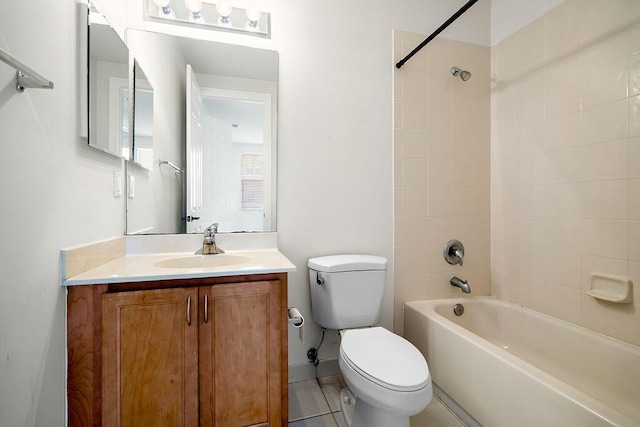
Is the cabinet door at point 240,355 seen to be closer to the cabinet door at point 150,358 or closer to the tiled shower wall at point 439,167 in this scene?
the cabinet door at point 150,358

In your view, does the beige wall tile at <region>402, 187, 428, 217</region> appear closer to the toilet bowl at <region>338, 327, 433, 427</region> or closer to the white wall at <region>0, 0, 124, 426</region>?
the toilet bowl at <region>338, 327, 433, 427</region>

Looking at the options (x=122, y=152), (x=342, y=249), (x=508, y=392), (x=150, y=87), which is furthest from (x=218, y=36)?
(x=508, y=392)

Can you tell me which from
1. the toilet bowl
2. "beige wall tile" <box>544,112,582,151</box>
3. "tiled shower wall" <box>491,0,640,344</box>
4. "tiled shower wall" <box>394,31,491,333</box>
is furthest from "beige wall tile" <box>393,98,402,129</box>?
the toilet bowl

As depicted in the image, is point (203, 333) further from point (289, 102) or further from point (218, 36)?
point (218, 36)

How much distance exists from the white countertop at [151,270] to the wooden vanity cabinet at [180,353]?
0.04 meters

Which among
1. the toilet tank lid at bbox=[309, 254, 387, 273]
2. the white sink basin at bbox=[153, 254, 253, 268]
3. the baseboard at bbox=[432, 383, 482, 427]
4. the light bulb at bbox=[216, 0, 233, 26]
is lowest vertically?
the baseboard at bbox=[432, 383, 482, 427]

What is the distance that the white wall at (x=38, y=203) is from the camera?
728 mm

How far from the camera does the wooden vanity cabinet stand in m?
0.98

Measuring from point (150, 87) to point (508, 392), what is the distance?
87.0 inches

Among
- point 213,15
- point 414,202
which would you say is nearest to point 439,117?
point 414,202

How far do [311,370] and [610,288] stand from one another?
1.61m

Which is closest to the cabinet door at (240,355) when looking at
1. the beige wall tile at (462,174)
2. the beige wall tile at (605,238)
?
the beige wall tile at (462,174)

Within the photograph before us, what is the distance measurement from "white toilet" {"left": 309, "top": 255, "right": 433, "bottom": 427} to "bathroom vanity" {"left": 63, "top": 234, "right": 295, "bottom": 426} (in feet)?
1.06

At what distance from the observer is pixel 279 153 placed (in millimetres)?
1699
